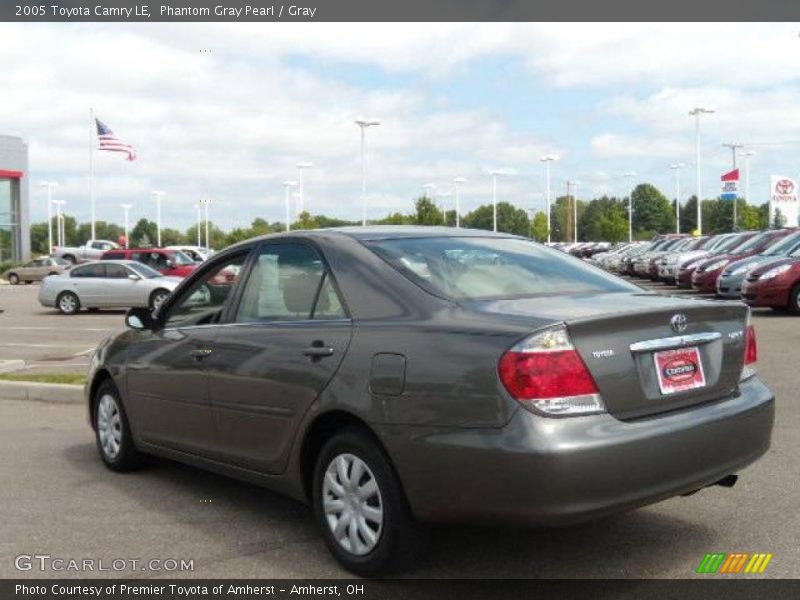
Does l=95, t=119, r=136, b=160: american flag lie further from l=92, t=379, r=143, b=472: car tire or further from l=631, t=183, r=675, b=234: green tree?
l=631, t=183, r=675, b=234: green tree

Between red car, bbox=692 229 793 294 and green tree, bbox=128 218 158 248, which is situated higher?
green tree, bbox=128 218 158 248

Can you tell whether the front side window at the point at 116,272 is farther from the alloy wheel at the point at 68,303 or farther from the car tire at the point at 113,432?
the car tire at the point at 113,432

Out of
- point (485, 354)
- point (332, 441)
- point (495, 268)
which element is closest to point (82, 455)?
point (332, 441)

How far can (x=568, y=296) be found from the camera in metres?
4.60

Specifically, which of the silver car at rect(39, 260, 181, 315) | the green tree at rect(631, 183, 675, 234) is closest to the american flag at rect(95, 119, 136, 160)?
the silver car at rect(39, 260, 181, 315)

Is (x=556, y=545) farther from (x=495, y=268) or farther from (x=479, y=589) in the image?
(x=495, y=268)

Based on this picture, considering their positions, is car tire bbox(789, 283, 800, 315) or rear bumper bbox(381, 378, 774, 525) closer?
rear bumper bbox(381, 378, 774, 525)

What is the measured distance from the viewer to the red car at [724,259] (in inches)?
901

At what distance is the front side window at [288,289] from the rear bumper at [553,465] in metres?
0.97

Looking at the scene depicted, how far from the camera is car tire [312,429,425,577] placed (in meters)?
4.17

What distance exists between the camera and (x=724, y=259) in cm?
2356

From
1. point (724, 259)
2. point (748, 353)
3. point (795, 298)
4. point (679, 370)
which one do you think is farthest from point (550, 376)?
point (724, 259)

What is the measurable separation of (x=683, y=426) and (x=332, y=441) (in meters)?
1.60

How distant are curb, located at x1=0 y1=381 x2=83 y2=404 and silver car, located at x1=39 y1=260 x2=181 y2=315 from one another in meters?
14.0
